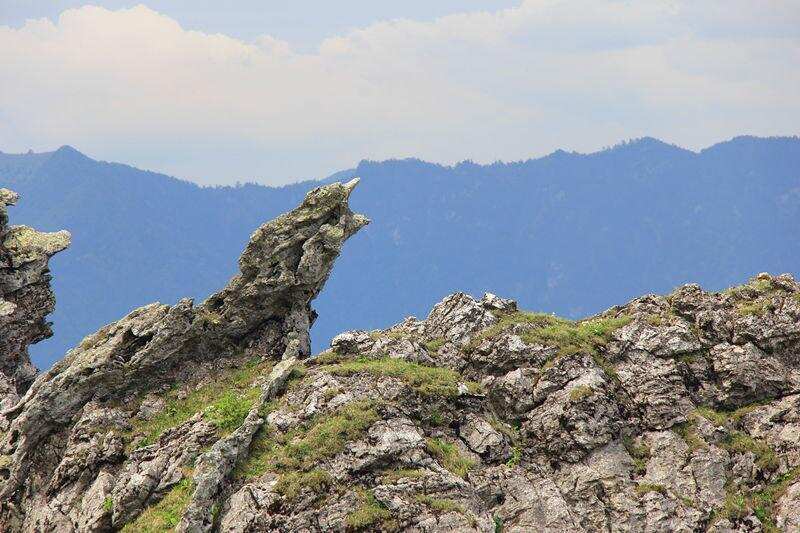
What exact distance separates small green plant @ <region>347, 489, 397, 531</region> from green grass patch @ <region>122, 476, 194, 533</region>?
722 centimetres

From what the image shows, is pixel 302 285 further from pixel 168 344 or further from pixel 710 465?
pixel 710 465

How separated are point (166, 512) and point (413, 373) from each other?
13741 millimetres

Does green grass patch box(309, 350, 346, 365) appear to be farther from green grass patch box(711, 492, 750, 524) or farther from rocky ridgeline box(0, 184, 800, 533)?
green grass patch box(711, 492, 750, 524)

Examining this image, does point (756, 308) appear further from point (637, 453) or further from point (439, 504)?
point (439, 504)

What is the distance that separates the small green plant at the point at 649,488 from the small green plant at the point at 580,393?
5.07 meters

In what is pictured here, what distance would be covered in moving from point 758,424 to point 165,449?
96.7ft

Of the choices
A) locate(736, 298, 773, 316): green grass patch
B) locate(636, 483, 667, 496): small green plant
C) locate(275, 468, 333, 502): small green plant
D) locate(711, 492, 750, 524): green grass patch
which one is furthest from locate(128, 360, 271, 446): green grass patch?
locate(736, 298, 773, 316): green grass patch

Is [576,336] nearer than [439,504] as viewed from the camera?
No

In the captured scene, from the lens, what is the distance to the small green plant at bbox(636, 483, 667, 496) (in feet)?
120

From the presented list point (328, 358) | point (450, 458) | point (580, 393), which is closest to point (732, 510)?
point (580, 393)

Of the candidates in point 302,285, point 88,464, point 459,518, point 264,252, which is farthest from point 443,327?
point 88,464

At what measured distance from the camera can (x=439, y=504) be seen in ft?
109

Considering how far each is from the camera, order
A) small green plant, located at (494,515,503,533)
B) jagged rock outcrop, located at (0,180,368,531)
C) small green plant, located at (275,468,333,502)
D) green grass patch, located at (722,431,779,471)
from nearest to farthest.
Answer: small green plant, located at (275,468,333,502), small green plant, located at (494,515,503,533), jagged rock outcrop, located at (0,180,368,531), green grass patch, located at (722,431,779,471)

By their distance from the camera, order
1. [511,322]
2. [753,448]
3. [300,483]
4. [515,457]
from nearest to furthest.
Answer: [300,483], [515,457], [753,448], [511,322]
